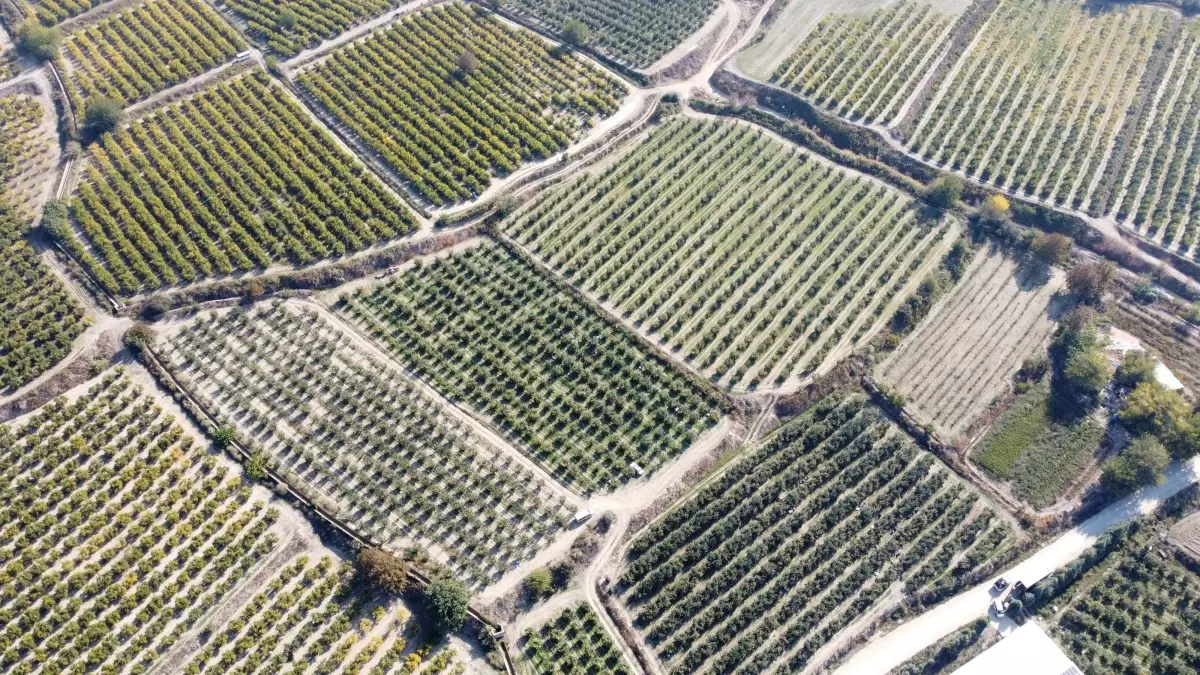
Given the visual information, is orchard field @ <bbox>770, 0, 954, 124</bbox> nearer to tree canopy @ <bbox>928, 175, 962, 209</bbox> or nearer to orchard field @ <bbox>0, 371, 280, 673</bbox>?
tree canopy @ <bbox>928, 175, 962, 209</bbox>

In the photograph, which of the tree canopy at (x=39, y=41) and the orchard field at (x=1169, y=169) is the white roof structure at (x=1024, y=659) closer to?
the orchard field at (x=1169, y=169)

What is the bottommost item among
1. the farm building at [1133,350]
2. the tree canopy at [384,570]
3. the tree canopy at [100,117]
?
the tree canopy at [384,570]

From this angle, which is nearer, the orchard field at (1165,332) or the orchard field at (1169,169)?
the orchard field at (1165,332)

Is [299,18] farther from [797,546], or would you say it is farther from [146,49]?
[797,546]

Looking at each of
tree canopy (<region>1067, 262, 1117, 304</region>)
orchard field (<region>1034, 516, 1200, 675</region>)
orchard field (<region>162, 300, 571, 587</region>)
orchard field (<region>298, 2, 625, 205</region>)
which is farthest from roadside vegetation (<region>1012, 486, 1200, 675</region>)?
orchard field (<region>298, 2, 625, 205</region>)

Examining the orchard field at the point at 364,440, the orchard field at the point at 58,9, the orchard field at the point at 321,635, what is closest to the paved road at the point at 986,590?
the orchard field at the point at 364,440

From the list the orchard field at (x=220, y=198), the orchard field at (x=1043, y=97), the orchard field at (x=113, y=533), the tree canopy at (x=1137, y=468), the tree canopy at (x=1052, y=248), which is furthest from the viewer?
the orchard field at (x=1043, y=97)
